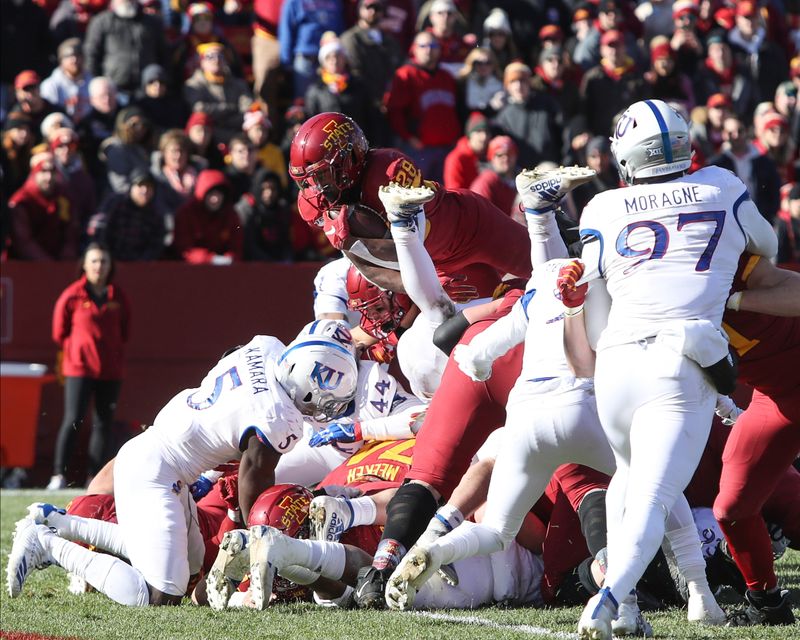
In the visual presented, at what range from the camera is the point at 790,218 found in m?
11.3

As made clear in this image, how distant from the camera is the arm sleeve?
4.97m

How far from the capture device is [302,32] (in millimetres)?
12461

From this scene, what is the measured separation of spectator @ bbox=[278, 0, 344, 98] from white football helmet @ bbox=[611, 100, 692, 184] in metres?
7.85

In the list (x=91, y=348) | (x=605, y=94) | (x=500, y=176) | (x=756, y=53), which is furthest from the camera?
(x=756, y=53)

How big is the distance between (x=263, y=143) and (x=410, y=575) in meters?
7.35

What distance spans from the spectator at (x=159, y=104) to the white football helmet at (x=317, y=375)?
6.17m

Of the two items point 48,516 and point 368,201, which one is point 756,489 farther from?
point 48,516

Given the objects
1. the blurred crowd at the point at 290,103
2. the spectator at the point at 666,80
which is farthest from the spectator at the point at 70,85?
the spectator at the point at 666,80

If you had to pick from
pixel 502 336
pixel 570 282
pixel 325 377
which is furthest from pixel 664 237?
pixel 325 377

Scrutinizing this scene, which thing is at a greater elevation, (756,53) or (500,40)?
(500,40)

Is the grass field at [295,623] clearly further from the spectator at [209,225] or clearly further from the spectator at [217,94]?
the spectator at [217,94]

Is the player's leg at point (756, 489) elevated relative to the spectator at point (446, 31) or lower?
lower

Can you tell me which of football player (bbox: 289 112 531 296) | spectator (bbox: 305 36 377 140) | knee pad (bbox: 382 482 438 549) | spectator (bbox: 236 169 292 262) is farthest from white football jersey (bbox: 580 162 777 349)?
spectator (bbox: 305 36 377 140)

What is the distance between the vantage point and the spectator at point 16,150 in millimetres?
10812
